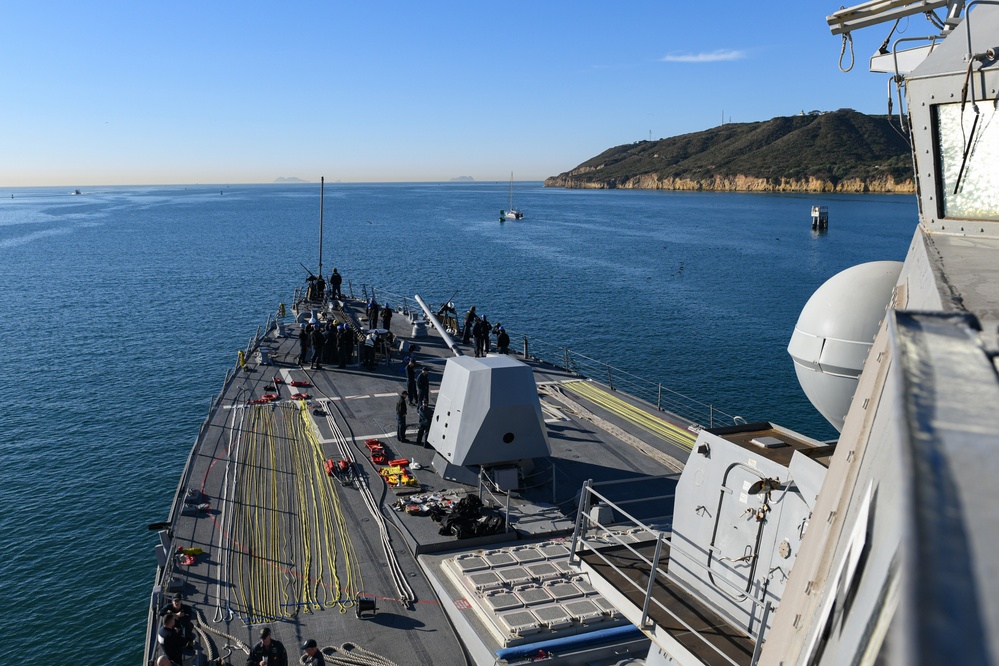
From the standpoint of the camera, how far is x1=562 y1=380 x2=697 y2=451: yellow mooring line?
20.3 metres

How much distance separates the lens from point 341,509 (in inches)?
618

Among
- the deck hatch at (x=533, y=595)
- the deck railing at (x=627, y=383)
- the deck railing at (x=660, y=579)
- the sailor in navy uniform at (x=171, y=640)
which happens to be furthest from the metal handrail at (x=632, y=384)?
the sailor in navy uniform at (x=171, y=640)

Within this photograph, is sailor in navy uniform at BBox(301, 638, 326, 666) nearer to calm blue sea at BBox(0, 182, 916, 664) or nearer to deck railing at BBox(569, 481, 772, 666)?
deck railing at BBox(569, 481, 772, 666)

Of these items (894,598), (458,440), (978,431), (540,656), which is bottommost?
(540,656)

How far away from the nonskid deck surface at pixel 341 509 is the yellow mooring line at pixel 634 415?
8 centimetres

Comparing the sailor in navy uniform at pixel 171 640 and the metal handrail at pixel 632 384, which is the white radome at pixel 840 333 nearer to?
the sailor in navy uniform at pixel 171 640

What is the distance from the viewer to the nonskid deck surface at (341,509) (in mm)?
11633

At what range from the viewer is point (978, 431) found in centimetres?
174

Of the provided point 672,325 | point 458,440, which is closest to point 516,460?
point 458,440

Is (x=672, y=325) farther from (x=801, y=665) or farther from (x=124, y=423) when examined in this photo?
(x=801, y=665)

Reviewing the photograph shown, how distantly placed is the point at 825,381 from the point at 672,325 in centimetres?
4176

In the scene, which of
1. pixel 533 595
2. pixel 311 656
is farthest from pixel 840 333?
pixel 311 656

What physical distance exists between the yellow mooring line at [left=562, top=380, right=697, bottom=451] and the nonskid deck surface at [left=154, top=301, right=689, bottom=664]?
84 millimetres

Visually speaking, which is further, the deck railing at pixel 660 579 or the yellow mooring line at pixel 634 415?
the yellow mooring line at pixel 634 415
